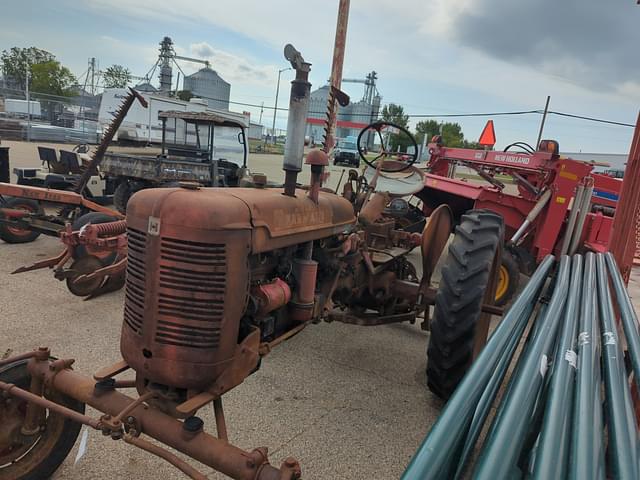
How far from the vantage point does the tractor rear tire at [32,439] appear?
6.89 ft

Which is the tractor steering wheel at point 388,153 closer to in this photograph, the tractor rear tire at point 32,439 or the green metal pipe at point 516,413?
the green metal pipe at point 516,413

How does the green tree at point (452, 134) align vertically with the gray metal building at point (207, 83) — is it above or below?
below

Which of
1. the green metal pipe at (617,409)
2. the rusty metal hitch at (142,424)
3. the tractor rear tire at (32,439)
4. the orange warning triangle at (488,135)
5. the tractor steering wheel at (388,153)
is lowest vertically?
the tractor rear tire at (32,439)

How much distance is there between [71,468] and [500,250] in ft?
9.96

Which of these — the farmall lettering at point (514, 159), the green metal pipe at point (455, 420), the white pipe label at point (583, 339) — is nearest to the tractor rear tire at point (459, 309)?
the green metal pipe at point (455, 420)

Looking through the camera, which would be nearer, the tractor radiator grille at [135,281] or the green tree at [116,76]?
the tractor radiator grille at [135,281]

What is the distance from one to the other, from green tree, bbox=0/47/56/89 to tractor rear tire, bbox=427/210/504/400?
4862 cm

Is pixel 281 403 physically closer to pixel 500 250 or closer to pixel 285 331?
pixel 285 331

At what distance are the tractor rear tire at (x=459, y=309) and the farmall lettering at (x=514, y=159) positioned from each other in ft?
9.55

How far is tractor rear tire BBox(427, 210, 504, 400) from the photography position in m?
2.98

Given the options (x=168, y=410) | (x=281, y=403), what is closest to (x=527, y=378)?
(x=168, y=410)

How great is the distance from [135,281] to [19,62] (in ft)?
167

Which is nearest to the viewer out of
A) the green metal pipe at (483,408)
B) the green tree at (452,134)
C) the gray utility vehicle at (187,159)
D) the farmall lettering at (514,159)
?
the green metal pipe at (483,408)

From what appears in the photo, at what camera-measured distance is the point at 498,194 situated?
6.00 m
